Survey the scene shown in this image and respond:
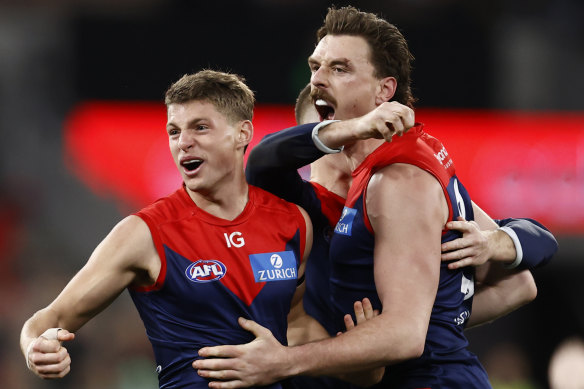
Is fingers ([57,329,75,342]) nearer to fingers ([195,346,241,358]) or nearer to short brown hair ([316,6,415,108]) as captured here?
fingers ([195,346,241,358])

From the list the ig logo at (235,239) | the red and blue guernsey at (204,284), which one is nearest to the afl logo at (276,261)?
the red and blue guernsey at (204,284)

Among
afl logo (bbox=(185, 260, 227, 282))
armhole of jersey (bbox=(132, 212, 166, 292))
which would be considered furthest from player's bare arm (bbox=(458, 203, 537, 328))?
armhole of jersey (bbox=(132, 212, 166, 292))

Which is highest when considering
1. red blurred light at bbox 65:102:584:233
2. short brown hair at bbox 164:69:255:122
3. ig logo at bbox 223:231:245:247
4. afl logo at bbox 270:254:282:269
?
short brown hair at bbox 164:69:255:122

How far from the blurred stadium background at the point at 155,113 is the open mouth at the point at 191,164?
5430 millimetres

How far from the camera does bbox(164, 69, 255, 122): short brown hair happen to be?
417 cm

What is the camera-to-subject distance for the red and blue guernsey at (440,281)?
4145mm

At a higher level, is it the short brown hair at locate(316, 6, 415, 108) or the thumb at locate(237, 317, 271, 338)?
the short brown hair at locate(316, 6, 415, 108)

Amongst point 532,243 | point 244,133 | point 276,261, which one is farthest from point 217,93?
point 532,243

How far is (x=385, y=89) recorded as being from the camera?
4641mm

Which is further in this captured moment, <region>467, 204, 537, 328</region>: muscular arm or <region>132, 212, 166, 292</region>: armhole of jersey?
<region>467, 204, 537, 328</region>: muscular arm

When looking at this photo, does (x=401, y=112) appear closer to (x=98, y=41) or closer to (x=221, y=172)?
(x=221, y=172)

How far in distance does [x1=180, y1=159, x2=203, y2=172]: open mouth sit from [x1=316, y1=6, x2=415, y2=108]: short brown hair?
41.0 inches

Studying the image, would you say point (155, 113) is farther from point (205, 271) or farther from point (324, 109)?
point (205, 271)

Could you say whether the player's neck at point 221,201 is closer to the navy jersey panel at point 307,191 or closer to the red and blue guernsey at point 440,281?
the navy jersey panel at point 307,191
